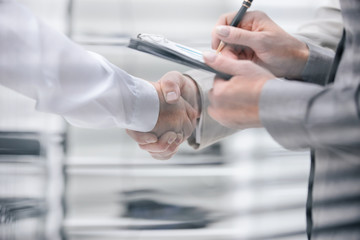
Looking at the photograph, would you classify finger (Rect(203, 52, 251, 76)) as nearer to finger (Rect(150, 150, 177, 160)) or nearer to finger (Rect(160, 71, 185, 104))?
finger (Rect(160, 71, 185, 104))

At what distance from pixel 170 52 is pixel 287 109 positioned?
0.85 ft

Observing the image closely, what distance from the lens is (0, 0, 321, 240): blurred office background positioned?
0.85 metres

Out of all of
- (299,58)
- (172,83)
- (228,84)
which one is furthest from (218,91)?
(299,58)

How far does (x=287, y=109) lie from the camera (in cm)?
72

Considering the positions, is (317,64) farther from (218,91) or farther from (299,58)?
(218,91)

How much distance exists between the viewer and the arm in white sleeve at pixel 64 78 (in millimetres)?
748

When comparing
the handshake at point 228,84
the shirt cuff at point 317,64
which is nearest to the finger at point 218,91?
the handshake at point 228,84

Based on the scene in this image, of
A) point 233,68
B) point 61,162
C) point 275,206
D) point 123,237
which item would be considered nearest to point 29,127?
point 61,162

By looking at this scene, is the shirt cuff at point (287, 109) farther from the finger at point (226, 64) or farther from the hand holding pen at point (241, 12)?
the hand holding pen at point (241, 12)

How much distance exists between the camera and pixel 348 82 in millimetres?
715

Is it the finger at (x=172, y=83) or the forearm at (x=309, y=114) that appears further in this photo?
the finger at (x=172, y=83)

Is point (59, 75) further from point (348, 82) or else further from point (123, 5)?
point (348, 82)

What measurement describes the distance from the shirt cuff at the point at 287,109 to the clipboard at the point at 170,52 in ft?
0.34

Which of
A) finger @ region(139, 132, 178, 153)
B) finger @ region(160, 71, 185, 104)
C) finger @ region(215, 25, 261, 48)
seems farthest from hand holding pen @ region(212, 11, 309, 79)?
finger @ region(139, 132, 178, 153)
